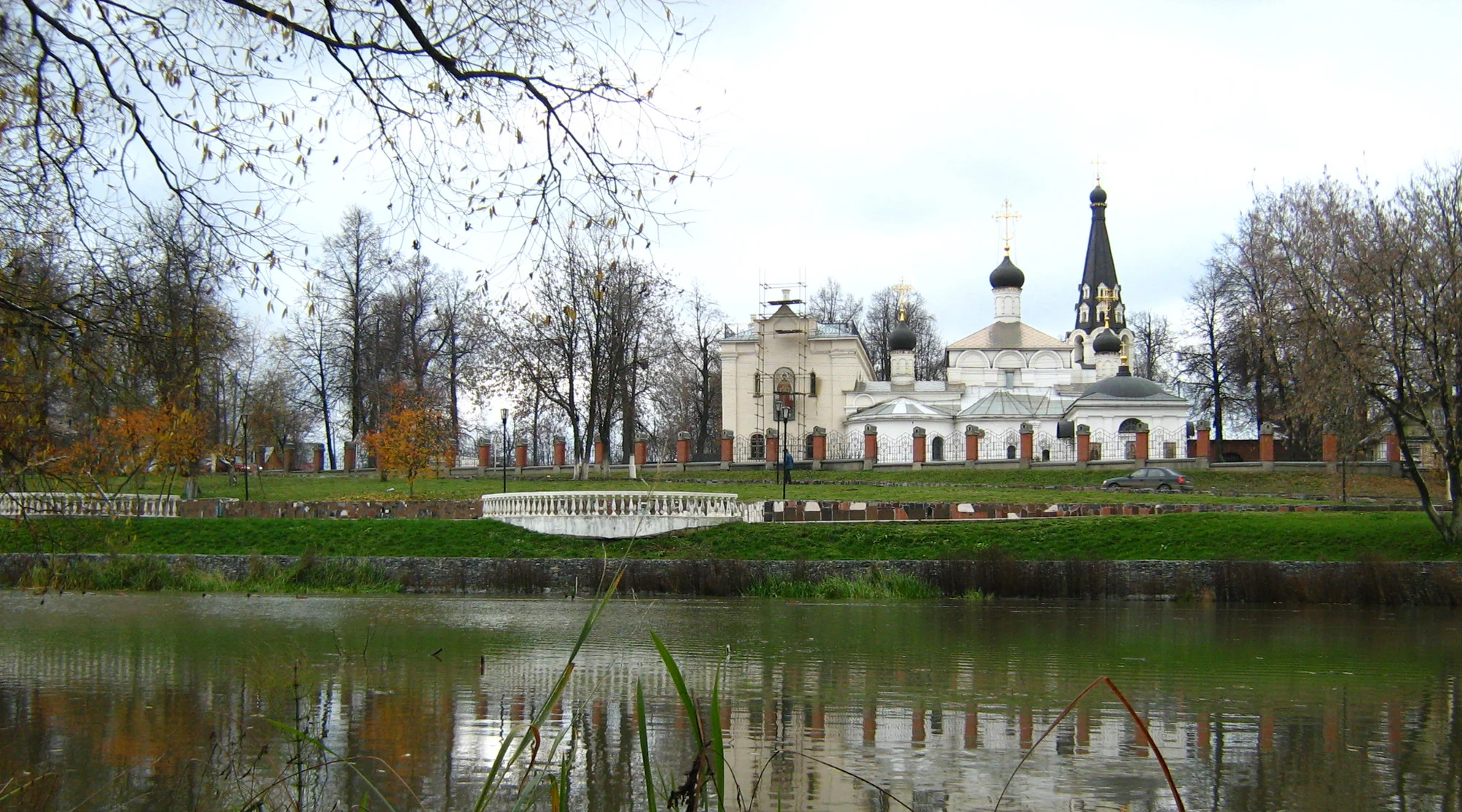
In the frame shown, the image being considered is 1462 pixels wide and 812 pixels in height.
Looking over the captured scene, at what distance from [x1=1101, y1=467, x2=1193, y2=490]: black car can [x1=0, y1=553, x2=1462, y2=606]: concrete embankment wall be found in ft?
55.1

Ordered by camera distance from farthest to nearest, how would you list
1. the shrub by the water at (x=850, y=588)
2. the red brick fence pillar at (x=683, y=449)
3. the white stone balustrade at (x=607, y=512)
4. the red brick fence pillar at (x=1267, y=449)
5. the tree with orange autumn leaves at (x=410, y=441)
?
the red brick fence pillar at (x=683, y=449)
the red brick fence pillar at (x=1267, y=449)
the tree with orange autumn leaves at (x=410, y=441)
the white stone balustrade at (x=607, y=512)
the shrub by the water at (x=850, y=588)

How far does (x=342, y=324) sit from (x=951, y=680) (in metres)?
44.5

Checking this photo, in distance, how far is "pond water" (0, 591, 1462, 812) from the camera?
8.59 meters

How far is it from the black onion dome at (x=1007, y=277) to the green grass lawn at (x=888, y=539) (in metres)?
42.8

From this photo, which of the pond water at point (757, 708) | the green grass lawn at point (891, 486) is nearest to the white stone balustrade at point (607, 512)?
the green grass lawn at point (891, 486)

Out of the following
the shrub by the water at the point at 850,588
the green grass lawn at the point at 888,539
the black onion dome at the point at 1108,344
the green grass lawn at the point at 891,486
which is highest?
the black onion dome at the point at 1108,344

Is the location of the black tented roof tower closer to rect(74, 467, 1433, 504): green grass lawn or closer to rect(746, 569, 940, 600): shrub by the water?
rect(74, 467, 1433, 504): green grass lawn

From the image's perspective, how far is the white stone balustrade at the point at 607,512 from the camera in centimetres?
2927

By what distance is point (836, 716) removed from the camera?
1124 centimetres

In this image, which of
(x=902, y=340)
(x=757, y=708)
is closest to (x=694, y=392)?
(x=902, y=340)

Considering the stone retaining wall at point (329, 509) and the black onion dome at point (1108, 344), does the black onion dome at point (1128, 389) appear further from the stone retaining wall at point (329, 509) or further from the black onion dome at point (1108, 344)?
the stone retaining wall at point (329, 509)

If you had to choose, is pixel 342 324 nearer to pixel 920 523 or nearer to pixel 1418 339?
pixel 920 523

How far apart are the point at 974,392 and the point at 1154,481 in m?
25.3

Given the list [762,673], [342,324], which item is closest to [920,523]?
[762,673]
